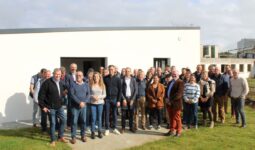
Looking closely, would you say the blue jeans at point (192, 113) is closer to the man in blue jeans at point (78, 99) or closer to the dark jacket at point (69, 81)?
the man in blue jeans at point (78, 99)

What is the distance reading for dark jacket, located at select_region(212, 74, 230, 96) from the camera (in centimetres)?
1068

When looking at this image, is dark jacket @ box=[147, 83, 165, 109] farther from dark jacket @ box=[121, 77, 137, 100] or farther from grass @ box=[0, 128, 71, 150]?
grass @ box=[0, 128, 71, 150]

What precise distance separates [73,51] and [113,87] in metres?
4.44

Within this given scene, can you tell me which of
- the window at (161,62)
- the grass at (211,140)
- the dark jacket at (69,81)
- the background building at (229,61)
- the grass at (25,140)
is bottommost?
the grass at (211,140)

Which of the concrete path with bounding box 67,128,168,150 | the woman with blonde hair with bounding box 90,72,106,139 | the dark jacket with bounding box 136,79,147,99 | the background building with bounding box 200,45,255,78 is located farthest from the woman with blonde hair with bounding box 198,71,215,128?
the background building with bounding box 200,45,255,78

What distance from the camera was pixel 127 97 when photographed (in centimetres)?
941

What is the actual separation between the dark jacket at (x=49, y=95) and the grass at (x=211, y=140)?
2.12 m

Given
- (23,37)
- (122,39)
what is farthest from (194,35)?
(23,37)

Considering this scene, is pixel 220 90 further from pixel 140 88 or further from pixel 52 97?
pixel 52 97

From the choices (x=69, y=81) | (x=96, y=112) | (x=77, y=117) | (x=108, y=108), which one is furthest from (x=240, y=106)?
(x=69, y=81)

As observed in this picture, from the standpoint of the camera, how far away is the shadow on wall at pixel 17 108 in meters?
11.9

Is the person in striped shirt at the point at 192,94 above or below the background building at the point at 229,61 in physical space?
below

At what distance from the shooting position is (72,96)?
8289 mm

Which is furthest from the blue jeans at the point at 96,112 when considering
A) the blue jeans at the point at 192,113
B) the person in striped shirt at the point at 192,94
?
the blue jeans at the point at 192,113
